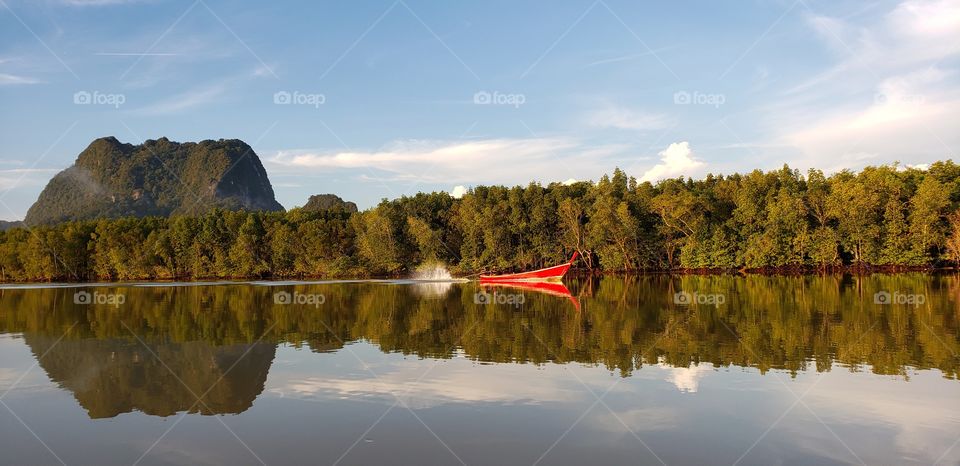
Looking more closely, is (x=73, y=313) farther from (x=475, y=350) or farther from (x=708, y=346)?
(x=708, y=346)

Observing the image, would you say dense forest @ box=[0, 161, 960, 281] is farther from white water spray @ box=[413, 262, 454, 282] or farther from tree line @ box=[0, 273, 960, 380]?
tree line @ box=[0, 273, 960, 380]

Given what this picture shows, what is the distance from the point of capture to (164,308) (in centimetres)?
3247

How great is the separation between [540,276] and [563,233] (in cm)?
2585

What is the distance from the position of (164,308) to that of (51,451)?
991 inches

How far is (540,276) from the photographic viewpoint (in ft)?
174

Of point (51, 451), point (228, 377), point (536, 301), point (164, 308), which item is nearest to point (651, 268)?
point (536, 301)

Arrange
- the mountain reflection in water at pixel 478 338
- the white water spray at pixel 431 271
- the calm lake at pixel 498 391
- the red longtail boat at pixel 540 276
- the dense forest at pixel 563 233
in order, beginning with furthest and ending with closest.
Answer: the white water spray at pixel 431 271 → the dense forest at pixel 563 233 → the red longtail boat at pixel 540 276 → the mountain reflection in water at pixel 478 338 → the calm lake at pixel 498 391

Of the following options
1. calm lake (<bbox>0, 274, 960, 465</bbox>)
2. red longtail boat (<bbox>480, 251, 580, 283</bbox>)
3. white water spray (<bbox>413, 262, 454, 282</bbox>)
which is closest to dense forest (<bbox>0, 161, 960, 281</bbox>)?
white water spray (<bbox>413, 262, 454, 282</bbox>)

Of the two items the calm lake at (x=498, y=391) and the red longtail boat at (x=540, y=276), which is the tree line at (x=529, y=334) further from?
the red longtail boat at (x=540, y=276)

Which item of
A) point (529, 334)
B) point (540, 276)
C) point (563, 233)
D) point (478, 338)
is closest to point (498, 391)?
point (478, 338)

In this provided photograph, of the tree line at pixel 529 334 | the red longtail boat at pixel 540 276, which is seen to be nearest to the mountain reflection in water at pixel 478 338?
the tree line at pixel 529 334

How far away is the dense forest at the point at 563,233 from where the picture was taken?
208 feet

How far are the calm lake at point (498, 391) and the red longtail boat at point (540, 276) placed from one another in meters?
27.0

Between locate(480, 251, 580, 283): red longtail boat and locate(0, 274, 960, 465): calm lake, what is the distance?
27.0m
